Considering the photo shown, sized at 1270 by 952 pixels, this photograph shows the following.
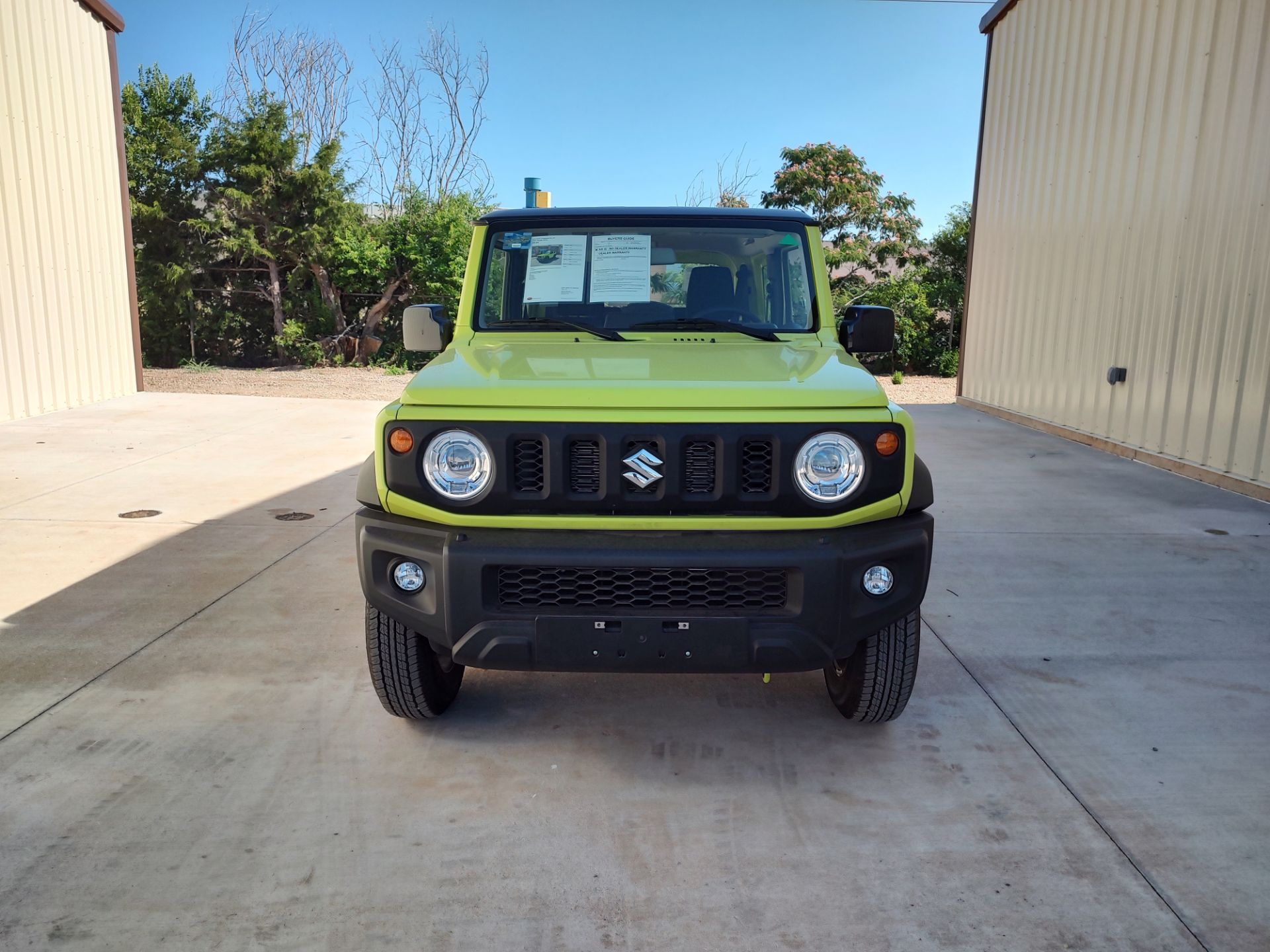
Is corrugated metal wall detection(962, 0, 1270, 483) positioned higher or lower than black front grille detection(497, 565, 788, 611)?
higher

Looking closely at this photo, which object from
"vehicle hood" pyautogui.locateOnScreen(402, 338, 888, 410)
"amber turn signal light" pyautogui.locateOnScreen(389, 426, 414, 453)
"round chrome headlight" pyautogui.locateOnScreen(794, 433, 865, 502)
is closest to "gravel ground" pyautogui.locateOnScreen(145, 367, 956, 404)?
"vehicle hood" pyautogui.locateOnScreen(402, 338, 888, 410)

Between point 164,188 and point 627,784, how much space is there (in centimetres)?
1842

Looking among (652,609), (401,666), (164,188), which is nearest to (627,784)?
(652,609)

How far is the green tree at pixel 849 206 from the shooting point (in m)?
20.6

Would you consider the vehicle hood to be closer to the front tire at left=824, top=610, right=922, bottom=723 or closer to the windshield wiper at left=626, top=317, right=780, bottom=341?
the windshield wiper at left=626, top=317, right=780, bottom=341

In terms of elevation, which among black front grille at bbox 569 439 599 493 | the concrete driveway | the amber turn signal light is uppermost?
the amber turn signal light

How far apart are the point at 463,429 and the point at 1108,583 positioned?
365 cm

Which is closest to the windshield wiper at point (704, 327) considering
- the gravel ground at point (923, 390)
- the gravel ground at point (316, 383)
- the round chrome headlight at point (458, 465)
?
the round chrome headlight at point (458, 465)

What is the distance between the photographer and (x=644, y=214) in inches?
152

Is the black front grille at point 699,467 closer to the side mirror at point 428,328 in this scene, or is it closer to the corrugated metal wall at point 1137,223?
the side mirror at point 428,328

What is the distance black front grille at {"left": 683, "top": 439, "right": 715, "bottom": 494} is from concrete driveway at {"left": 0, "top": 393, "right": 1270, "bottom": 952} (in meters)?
0.92

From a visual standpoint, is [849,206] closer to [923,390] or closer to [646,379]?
[923,390]

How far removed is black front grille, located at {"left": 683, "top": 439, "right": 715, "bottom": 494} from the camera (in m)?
2.75

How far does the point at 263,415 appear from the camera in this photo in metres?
11.3
